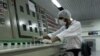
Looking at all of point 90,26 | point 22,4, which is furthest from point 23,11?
point 90,26

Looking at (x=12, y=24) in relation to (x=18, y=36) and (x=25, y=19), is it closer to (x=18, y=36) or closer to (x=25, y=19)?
(x=18, y=36)

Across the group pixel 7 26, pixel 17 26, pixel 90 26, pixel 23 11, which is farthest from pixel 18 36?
pixel 90 26

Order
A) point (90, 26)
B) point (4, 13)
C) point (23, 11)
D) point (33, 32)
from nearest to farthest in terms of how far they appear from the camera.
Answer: point (4, 13) → point (23, 11) → point (33, 32) → point (90, 26)

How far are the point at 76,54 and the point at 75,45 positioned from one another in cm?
15

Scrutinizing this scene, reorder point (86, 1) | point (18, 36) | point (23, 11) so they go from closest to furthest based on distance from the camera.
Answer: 1. point (18, 36)
2. point (23, 11)
3. point (86, 1)

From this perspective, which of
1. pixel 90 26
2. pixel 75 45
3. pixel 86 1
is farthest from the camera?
pixel 90 26

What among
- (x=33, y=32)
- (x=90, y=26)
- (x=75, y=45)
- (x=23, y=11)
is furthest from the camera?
(x=90, y=26)

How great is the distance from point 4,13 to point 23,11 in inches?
29.2

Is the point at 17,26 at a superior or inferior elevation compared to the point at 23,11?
inferior

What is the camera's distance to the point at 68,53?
2.58 m

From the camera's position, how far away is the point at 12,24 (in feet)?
8.39

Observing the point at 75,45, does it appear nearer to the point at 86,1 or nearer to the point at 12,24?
the point at 12,24

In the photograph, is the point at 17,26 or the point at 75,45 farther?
the point at 17,26

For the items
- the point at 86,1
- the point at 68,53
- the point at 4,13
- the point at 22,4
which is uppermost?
the point at 86,1
